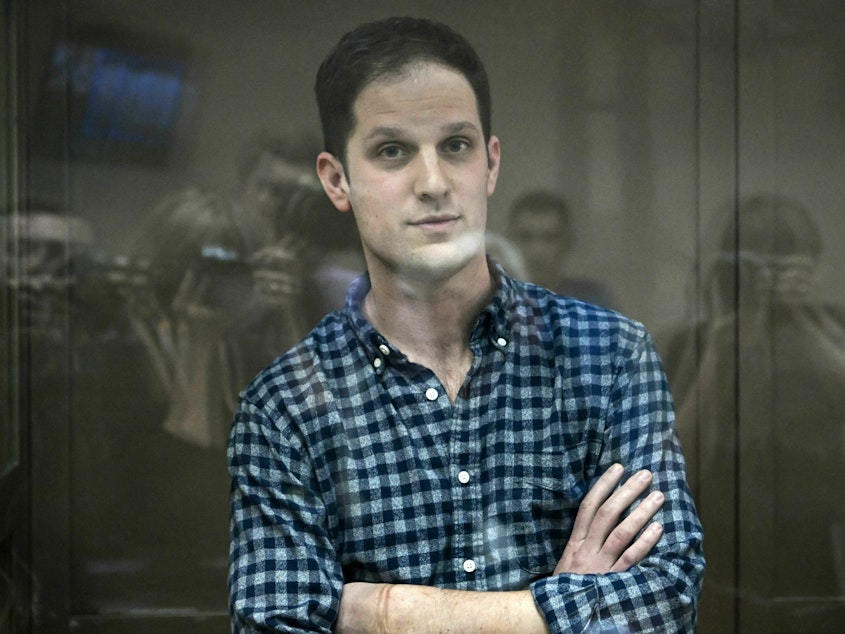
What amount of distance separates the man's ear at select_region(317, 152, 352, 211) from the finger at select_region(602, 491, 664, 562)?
60cm

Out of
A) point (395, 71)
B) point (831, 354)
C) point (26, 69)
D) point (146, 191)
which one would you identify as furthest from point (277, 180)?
point (831, 354)

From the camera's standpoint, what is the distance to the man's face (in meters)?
1.41

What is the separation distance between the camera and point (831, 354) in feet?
5.64

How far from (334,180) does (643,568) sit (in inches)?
27.8

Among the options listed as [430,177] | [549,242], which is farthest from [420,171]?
[549,242]

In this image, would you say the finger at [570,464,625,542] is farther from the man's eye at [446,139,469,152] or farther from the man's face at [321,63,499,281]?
the man's eye at [446,139,469,152]

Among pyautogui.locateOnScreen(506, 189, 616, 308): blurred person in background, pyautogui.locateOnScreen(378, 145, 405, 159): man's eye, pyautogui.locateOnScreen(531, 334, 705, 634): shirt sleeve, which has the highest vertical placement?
pyautogui.locateOnScreen(378, 145, 405, 159): man's eye

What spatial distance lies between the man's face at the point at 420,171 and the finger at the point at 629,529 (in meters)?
0.42

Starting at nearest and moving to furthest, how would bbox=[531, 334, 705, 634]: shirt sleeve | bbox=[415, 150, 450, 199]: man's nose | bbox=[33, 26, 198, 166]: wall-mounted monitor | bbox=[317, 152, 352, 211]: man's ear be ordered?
bbox=[531, 334, 705, 634]: shirt sleeve < bbox=[415, 150, 450, 199]: man's nose < bbox=[317, 152, 352, 211]: man's ear < bbox=[33, 26, 198, 166]: wall-mounted monitor

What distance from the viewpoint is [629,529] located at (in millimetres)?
1350

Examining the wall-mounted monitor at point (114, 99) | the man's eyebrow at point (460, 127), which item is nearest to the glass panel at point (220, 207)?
the wall-mounted monitor at point (114, 99)

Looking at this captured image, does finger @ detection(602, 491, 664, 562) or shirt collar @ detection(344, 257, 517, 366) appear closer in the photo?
finger @ detection(602, 491, 664, 562)

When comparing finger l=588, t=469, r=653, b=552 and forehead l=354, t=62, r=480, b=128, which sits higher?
forehead l=354, t=62, r=480, b=128

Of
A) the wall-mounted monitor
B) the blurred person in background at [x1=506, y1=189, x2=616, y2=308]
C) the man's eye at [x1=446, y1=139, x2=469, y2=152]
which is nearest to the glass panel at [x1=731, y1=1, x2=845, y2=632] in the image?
the blurred person in background at [x1=506, y1=189, x2=616, y2=308]
